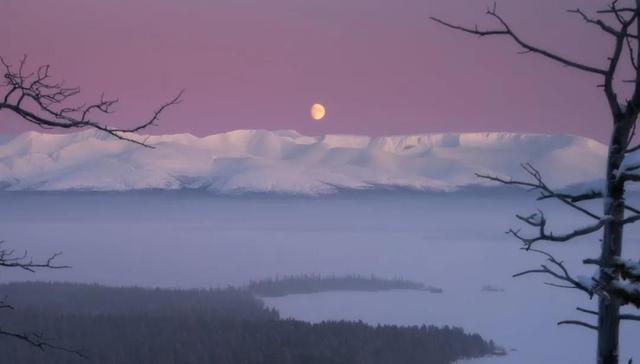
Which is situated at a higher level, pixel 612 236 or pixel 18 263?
pixel 612 236

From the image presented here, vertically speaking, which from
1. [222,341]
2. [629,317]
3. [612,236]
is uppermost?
[612,236]

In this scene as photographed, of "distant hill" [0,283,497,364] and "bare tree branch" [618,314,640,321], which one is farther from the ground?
"bare tree branch" [618,314,640,321]

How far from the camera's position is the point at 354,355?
377ft

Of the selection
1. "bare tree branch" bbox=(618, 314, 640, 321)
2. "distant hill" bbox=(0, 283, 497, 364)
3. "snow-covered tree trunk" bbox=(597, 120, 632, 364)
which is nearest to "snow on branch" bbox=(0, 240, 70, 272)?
"snow-covered tree trunk" bbox=(597, 120, 632, 364)

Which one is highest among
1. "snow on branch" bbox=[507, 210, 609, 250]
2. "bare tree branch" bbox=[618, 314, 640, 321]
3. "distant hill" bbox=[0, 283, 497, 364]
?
"snow on branch" bbox=[507, 210, 609, 250]

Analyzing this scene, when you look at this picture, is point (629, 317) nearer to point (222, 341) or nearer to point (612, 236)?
point (612, 236)

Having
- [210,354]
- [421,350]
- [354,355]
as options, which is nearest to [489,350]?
[421,350]

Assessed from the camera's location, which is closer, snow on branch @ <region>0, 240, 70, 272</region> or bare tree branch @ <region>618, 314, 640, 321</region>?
bare tree branch @ <region>618, 314, 640, 321</region>

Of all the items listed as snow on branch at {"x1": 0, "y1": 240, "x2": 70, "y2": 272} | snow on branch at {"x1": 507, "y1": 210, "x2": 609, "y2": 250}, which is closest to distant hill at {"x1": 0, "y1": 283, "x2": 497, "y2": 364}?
snow on branch at {"x1": 0, "y1": 240, "x2": 70, "y2": 272}

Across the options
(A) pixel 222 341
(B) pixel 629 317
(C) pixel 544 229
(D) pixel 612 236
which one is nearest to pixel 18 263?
(C) pixel 544 229

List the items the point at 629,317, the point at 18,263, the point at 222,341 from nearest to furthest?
the point at 629,317
the point at 18,263
the point at 222,341

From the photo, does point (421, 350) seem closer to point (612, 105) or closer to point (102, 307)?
point (102, 307)

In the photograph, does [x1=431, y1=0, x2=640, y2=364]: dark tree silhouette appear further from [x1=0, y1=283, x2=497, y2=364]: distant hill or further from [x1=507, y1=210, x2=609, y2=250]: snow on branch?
[x1=0, y1=283, x2=497, y2=364]: distant hill

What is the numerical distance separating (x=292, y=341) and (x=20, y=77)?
116114 mm
